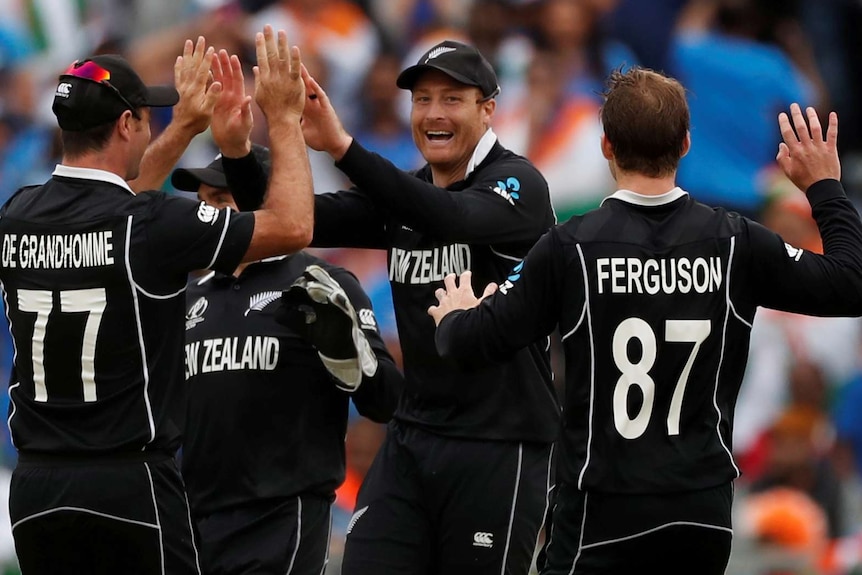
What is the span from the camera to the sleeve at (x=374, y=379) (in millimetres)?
5988

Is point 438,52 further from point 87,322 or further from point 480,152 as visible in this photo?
point 87,322

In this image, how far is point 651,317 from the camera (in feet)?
14.6

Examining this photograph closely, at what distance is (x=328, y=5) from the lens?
12031 millimetres

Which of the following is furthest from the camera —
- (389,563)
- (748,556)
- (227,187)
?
(748,556)

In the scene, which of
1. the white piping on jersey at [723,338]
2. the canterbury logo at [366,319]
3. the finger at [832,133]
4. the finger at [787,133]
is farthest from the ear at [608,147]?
the canterbury logo at [366,319]

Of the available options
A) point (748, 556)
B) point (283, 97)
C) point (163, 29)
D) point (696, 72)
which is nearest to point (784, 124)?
point (283, 97)

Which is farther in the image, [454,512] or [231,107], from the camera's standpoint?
[231,107]

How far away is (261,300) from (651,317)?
2.22m

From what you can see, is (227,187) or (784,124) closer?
(784,124)

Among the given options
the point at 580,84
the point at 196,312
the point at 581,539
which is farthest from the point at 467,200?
the point at 580,84

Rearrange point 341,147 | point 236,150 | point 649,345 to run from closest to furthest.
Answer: point 649,345 → point 341,147 → point 236,150

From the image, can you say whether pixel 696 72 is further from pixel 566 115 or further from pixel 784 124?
pixel 784 124

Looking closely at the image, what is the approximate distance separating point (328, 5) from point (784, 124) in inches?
304

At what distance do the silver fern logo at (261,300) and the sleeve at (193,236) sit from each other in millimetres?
1180
